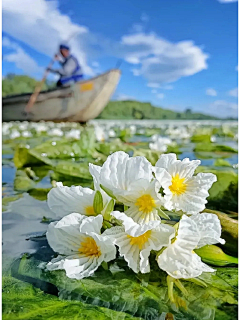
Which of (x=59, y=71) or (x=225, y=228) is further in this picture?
(x=59, y=71)

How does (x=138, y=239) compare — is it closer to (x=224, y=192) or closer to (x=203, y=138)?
(x=224, y=192)

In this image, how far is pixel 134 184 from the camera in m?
0.48

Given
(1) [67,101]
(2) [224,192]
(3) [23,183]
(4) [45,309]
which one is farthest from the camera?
(1) [67,101]

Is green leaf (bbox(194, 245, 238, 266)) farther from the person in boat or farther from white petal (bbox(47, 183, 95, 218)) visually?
the person in boat

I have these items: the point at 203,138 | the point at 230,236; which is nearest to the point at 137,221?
the point at 230,236

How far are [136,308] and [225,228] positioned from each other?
27 cm

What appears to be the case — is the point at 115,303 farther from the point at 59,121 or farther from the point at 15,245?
the point at 59,121

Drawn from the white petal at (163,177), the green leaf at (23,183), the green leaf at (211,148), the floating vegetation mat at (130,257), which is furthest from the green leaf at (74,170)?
the green leaf at (211,148)

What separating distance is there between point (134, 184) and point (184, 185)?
8cm

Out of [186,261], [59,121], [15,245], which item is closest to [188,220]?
[186,261]

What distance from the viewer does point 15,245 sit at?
652 mm

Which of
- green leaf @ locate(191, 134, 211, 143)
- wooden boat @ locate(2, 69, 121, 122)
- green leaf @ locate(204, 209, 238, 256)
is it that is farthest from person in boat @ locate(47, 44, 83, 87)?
green leaf @ locate(204, 209, 238, 256)

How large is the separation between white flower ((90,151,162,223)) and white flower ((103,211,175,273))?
2cm

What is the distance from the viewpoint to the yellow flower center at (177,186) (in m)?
0.50
